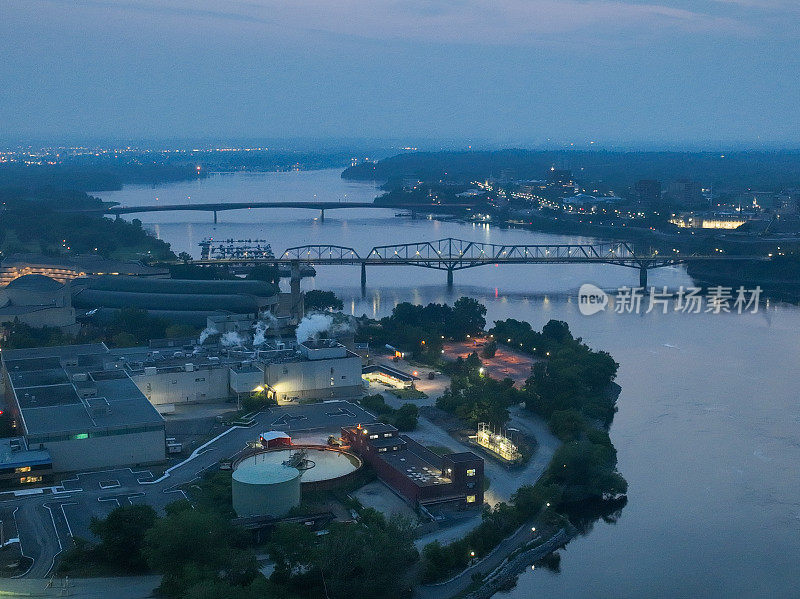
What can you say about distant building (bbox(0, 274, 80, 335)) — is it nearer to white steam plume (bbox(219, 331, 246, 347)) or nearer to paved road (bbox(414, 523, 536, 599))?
white steam plume (bbox(219, 331, 246, 347))

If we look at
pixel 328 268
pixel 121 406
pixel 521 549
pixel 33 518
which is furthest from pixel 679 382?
pixel 328 268

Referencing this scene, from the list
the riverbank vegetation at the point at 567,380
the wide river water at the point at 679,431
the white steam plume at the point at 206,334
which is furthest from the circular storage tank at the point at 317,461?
the white steam plume at the point at 206,334

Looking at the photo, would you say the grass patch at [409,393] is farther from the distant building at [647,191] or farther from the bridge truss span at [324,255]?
the distant building at [647,191]

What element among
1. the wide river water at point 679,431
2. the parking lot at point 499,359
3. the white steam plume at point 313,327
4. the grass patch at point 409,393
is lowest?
the wide river water at point 679,431

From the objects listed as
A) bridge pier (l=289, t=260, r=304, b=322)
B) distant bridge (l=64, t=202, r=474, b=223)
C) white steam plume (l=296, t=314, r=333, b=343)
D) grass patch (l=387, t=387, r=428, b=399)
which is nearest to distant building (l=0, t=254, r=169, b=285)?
bridge pier (l=289, t=260, r=304, b=322)

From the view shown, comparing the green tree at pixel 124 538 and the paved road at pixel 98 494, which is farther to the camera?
the paved road at pixel 98 494

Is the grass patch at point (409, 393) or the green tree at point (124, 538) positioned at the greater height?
the green tree at point (124, 538)

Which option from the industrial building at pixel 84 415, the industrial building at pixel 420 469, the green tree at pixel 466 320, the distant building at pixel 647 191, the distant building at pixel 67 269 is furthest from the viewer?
the distant building at pixel 647 191
